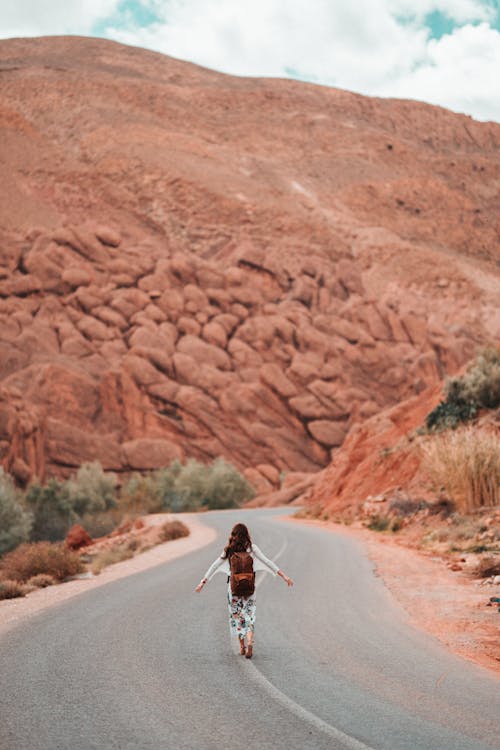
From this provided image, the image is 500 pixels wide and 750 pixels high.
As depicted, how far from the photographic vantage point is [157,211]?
297ft

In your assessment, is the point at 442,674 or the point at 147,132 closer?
the point at 442,674

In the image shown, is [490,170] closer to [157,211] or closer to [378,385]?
[157,211]

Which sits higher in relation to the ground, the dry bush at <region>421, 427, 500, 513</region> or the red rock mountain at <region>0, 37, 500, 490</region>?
the red rock mountain at <region>0, 37, 500, 490</region>

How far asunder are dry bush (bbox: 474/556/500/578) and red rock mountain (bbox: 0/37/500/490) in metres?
37.7

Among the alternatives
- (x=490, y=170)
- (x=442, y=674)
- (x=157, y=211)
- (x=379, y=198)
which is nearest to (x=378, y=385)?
(x=157, y=211)

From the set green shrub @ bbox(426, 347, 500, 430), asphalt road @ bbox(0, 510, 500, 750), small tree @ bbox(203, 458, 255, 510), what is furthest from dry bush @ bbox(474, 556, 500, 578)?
small tree @ bbox(203, 458, 255, 510)

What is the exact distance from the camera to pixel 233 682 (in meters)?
6.67

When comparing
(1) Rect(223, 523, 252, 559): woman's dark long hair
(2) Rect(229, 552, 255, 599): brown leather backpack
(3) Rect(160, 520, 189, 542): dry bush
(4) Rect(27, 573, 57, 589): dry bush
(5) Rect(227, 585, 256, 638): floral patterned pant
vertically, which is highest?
(1) Rect(223, 523, 252, 559): woman's dark long hair

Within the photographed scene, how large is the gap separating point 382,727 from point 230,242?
3075 inches

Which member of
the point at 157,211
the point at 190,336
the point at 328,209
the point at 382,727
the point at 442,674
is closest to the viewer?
the point at 382,727

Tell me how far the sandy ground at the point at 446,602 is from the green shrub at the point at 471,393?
996cm

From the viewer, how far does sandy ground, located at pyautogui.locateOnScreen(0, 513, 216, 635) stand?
1084 cm

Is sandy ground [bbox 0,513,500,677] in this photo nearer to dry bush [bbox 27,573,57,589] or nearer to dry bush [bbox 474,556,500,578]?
dry bush [bbox 474,556,500,578]

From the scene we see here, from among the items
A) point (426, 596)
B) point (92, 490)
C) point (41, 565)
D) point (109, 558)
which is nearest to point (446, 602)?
point (426, 596)
